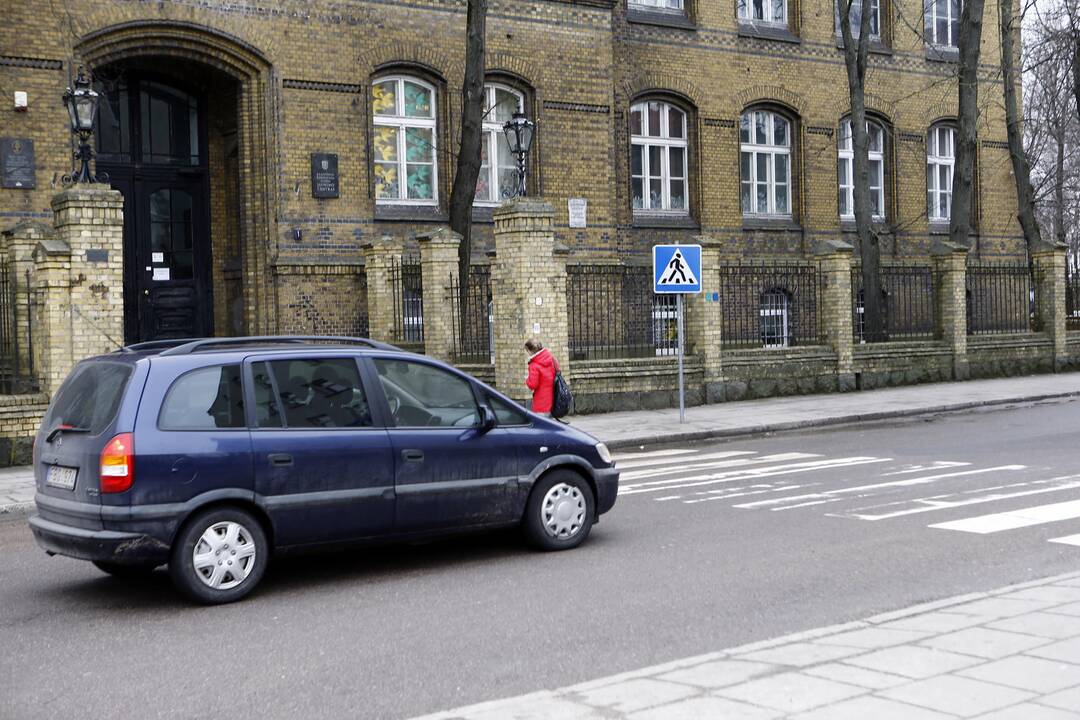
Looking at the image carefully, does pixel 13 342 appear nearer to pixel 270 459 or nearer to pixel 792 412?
pixel 270 459

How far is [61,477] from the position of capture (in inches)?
321

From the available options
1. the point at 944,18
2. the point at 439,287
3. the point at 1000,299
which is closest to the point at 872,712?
the point at 439,287

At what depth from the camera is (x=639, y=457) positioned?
1603 centimetres

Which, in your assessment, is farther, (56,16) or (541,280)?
(56,16)

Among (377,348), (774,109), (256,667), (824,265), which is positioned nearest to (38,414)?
(377,348)

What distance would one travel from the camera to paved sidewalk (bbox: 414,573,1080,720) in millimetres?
5109

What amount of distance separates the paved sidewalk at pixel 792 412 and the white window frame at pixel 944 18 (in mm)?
12053

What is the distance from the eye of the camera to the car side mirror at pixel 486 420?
356 inches

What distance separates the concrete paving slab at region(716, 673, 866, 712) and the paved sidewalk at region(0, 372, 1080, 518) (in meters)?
10.4

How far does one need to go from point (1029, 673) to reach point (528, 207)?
14.7 metres

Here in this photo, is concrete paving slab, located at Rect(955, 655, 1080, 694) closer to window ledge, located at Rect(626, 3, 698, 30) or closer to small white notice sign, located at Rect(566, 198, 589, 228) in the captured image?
small white notice sign, located at Rect(566, 198, 589, 228)

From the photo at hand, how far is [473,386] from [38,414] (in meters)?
8.94

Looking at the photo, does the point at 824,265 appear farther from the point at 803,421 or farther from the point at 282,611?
the point at 282,611

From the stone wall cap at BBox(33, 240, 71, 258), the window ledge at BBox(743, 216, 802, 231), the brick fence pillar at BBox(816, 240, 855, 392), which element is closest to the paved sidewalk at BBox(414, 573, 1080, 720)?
the stone wall cap at BBox(33, 240, 71, 258)
